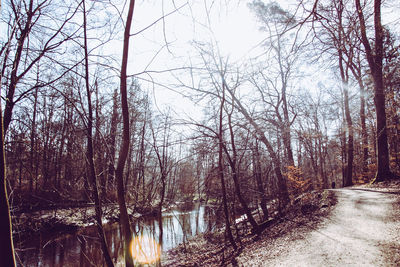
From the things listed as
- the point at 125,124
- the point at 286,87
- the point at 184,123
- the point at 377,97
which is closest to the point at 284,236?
the point at 184,123

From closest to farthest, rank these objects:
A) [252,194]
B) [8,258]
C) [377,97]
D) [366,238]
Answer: [8,258], [366,238], [377,97], [252,194]

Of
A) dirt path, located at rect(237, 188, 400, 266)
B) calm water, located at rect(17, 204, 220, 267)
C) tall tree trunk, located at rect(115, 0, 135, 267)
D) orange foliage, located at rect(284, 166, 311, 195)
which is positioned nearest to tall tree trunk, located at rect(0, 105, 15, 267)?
tall tree trunk, located at rect(115, 0, 135, 267)

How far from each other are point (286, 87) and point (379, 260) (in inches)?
522

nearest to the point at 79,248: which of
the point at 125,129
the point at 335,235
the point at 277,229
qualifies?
the point at 277,229

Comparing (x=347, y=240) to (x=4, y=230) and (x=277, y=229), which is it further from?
(x=4, y=230)

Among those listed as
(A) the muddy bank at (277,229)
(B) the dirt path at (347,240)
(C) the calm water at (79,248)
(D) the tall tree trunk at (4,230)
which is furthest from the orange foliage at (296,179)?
(D) the tall tree trunk at (4,230)

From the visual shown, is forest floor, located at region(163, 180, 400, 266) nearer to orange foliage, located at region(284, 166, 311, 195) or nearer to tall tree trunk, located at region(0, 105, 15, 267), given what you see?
orange foliage, located at region(284, 166, 311, 195)

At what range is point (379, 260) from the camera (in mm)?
4074

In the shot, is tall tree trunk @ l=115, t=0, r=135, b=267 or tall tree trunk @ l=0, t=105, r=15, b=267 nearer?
tall tree trunk @ l=0, t=105, r=15, b=267

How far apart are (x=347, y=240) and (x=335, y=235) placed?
609 mm

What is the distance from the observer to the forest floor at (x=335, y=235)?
14.9ft

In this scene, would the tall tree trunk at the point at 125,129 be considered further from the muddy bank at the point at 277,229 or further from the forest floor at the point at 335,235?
the muddy bank at the point at 277,229

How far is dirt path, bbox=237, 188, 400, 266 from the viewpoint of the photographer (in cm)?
443

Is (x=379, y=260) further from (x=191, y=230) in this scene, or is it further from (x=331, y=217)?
(x=191, y=230)
